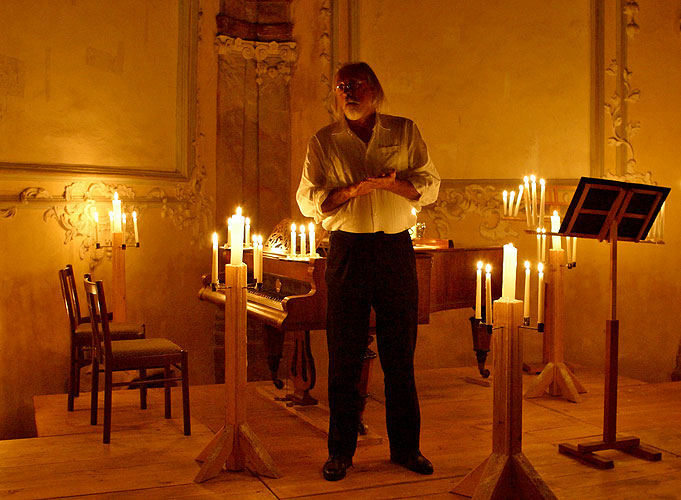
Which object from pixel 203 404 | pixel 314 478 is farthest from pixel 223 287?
pixel 203 404

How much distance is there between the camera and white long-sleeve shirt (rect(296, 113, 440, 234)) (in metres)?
3.41

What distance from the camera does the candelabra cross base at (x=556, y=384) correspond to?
4.99 metres

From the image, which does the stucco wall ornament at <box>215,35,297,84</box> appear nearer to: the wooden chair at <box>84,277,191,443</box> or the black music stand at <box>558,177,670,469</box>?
the wooden chair at <box>84,277,191,443</box>

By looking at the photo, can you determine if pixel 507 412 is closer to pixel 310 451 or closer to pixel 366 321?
pixel 366 321

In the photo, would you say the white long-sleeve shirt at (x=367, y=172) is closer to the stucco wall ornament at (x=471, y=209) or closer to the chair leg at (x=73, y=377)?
the chair leg at (x=73, y=377)

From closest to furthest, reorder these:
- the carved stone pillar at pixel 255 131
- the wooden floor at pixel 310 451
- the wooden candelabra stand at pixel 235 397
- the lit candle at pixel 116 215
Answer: the wooden floor at pixel 310 451
the wooden candelabra stand at pixel 235 397
the lit candle at pixel 116 215
the carved stone pillar at pixel 255 131

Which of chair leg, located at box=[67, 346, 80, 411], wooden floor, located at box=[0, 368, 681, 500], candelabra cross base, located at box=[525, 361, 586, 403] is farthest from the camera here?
candelabra cross base, located at box=[525, 361, 586, 403]

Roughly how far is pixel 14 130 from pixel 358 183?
10.4 ft

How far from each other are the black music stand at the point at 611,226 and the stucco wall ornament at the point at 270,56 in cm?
332

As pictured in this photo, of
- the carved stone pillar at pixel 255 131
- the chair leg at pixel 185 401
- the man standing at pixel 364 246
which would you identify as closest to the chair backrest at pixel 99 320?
the chair leg at pixel 185 401

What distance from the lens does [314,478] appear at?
136 inches

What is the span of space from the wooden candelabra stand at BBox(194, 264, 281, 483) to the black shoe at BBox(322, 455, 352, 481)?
0.21m

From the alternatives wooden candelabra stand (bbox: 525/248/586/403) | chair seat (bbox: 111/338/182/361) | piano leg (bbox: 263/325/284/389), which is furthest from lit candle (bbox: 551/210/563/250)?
chair seat (bbox: 111/338/182/361)

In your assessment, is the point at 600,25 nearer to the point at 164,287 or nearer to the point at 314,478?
the point at 164,287
